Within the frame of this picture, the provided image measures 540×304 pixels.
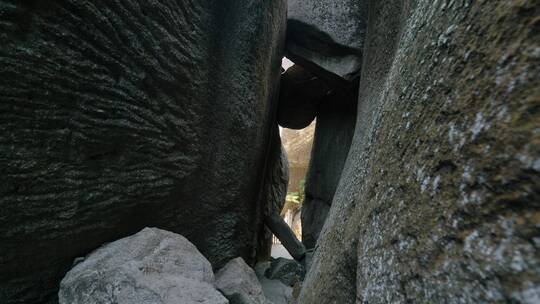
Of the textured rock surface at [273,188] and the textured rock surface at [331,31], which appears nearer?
the textured rock surface at [331,31]

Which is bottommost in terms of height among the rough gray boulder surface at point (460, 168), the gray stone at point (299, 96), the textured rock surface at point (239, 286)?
the textured rock surface at point (239, 286)

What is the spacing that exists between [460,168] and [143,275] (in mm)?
1181

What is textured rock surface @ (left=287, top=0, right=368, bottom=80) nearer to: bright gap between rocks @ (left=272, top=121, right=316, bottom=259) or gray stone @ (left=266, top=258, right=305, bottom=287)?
gray stone @ (left=266, top=258, right=305, bottom=287)

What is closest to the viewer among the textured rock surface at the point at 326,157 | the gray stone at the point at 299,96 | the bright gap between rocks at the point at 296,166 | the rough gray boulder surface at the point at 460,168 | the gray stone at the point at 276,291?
the rough gray boulder surface at the point at 460,168

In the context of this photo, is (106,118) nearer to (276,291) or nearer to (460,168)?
(460,168)

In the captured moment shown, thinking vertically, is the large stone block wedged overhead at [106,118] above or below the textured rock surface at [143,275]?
above

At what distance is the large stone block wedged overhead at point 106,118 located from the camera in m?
1.08

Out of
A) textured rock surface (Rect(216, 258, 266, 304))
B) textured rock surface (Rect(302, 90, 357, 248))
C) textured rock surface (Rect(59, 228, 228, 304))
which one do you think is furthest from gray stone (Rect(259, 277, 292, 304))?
textured rock surface (Rect(59, 228, 228, 304))

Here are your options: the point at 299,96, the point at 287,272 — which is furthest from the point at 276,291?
the point at 299,96

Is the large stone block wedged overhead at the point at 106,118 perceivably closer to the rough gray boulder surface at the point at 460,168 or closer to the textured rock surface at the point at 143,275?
the textured rock surface at the point at 143,275

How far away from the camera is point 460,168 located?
52 centimetres

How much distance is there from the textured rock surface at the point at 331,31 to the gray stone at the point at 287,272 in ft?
7.10

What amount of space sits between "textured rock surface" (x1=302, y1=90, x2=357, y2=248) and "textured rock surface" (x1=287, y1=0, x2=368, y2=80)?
2.59 ft

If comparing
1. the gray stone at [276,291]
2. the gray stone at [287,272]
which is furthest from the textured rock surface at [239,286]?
the gray stone at [287,272]
